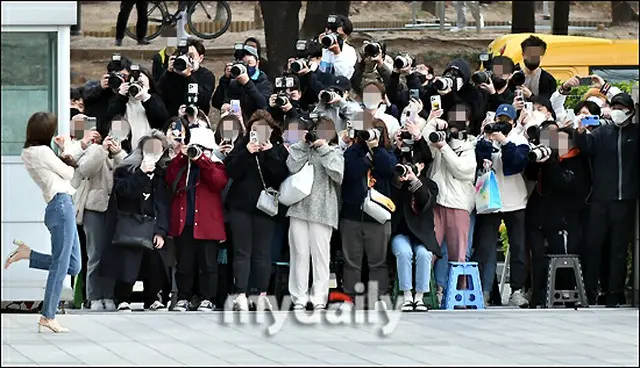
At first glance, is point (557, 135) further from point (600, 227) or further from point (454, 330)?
point (454, 330)

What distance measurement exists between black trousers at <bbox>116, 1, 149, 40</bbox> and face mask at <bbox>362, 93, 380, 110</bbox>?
17132 mm

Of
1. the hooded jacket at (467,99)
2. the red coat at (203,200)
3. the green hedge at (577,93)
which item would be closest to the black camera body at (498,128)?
the hooded jacket at (467,99)

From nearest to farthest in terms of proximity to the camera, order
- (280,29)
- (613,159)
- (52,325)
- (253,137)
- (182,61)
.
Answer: (52,325) → (253,137) → (613,159) → (182,61) → (280,29)

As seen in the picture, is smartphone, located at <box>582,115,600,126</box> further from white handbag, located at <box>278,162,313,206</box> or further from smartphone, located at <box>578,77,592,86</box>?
smartphone, located at <box>578,77,592,86</box>

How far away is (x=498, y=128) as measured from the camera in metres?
14.4

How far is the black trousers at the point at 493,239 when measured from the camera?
576 inches

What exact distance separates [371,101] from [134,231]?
2307 millimetres

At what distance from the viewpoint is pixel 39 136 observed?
1241 cm

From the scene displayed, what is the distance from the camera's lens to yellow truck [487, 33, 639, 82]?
20062mm

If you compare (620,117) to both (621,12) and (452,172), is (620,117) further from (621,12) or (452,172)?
(621,12)

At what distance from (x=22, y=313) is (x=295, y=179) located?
8.48 ft

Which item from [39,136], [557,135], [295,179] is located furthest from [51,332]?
[557,135]

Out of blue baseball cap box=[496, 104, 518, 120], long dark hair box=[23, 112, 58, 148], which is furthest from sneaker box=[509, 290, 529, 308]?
long dark hair box=[23, 112, 58, 148]

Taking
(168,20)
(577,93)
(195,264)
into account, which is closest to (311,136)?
(195,264)
